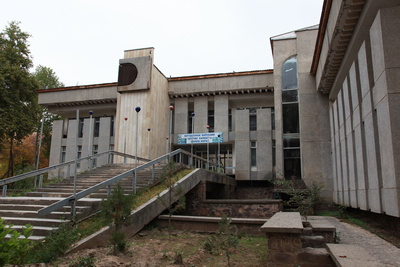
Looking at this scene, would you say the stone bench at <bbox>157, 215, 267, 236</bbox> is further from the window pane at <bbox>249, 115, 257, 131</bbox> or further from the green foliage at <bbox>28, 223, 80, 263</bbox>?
the window pane at <bbox>249, 115, 257, 131</bbox>

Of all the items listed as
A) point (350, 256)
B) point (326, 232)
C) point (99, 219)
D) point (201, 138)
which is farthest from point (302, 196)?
point (201, 138)

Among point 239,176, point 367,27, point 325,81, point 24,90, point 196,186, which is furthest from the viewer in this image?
point 24,90

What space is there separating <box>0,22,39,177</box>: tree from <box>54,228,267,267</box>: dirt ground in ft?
63.9

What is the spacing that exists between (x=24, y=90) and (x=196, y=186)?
732 inches

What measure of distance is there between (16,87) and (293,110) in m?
20.7

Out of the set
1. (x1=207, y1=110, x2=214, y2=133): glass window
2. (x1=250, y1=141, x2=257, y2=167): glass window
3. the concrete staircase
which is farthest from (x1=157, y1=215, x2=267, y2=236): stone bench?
(x1=207, y1=110, x2=214, y2=133): glass window

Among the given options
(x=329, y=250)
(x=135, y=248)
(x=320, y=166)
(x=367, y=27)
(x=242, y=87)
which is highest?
(x=242, y=87)

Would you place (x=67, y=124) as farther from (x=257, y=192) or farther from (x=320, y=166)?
(x=320, y=166)

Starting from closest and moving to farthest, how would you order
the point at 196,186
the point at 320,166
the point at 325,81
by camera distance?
the point at 196,186, the point at 325,81, the point at 320,166

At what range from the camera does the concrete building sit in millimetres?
7977

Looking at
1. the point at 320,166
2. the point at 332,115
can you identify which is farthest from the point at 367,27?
the point at 320,166

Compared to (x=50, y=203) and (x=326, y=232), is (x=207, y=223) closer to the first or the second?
(x=326, y=232)

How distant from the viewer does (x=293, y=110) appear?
19.4m

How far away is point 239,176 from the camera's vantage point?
21359 millimetres
